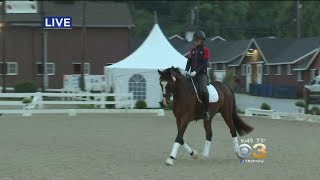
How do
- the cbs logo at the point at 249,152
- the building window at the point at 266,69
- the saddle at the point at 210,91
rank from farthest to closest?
the building window at the point at 266,69
the saddle at the point at 210,91
the cbs logo at the point at 249,152

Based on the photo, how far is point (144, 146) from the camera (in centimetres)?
1384

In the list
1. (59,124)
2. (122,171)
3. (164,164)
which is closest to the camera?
(122,171)

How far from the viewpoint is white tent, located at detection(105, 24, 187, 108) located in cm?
3312

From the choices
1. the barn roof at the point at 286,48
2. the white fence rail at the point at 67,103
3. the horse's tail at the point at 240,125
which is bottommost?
the white fence rail at the point at 67,103

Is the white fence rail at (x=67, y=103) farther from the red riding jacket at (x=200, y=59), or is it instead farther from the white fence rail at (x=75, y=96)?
the red riding jacket at (x=200, y=59)

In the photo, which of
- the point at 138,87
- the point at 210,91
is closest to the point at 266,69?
the point at 138,87

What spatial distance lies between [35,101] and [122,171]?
18835mm

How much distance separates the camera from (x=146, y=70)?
3306 centimetres

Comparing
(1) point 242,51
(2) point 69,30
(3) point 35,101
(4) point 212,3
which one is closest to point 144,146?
(3) point 35,101

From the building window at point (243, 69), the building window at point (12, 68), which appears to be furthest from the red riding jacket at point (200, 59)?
the building window at point (243, 69)

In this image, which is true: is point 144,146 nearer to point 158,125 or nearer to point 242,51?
point 158,125

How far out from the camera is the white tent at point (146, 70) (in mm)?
33125

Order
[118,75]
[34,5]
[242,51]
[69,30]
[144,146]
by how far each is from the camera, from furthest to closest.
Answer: [242,51], [69,30], [34,5], [118,75], [144,146]

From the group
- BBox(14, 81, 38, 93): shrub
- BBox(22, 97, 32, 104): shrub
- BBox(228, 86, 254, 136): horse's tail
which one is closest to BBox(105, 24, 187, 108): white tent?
BBox(22, 97, 32, 104): shrub
